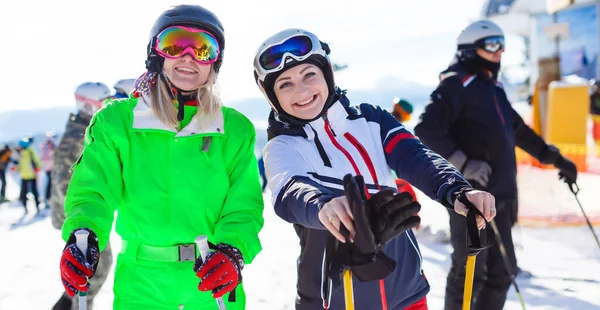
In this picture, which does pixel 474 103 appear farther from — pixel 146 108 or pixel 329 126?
pixel 146 108

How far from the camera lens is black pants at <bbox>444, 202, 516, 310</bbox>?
156 inches

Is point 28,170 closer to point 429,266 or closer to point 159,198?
point 429,266

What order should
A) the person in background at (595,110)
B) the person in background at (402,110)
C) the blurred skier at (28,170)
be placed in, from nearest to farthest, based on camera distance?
the person in background at (402,110)
the blurred skier at (28,170)
the person in background at (595,110)

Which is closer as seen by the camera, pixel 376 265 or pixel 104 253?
pixel 376 265

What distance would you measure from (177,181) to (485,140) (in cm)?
254

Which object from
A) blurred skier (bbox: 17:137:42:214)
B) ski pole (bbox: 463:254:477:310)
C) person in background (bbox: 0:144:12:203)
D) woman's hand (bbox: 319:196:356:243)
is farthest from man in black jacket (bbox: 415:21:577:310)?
person in background (bbox: 0:144:12:203)

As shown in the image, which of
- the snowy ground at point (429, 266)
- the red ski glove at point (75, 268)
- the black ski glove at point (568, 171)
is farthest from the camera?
the snowy ground at point (429, 266)

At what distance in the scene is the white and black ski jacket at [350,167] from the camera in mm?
2227

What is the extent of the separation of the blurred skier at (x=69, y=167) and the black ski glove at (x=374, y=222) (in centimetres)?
272

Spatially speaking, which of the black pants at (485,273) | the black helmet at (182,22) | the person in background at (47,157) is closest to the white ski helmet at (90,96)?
the black helmet at (182,22)

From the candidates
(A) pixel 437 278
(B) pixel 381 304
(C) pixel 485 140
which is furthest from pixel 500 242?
(A) pixel 437 278

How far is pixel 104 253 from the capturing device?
13.4 feet

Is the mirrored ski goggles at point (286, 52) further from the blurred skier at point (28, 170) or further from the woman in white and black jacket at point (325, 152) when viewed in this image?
the blurred skier at point (28, 170)

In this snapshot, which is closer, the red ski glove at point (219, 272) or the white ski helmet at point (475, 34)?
the red ski glove at point (219, 272)
